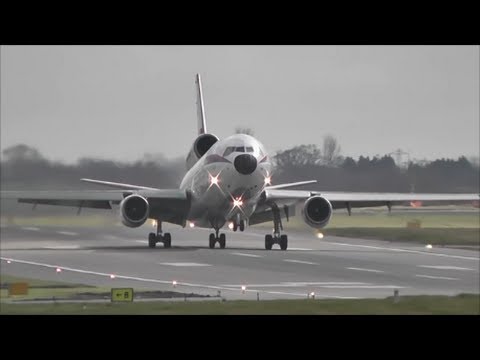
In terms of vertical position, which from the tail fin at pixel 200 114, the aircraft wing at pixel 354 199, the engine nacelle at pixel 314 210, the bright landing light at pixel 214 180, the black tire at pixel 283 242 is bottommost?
the black tire at pixel 283 242

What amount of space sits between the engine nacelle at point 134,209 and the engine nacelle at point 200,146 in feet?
17.3

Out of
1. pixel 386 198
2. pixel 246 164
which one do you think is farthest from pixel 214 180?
pixel 386 198

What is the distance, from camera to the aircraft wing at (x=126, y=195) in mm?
52625

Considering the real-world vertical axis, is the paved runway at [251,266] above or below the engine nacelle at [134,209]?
below

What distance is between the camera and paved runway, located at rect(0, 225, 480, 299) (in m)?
32.0

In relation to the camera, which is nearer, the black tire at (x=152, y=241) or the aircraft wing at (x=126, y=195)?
the aircraft wing at (x=126, y=195)

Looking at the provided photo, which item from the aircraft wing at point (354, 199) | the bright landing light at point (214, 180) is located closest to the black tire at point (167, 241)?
the aircraft wing at point (354, 199)

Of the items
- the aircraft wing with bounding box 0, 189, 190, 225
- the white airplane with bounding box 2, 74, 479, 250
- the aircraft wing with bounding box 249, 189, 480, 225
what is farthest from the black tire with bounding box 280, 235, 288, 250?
the aircraft wing with bounding box 0, 189, 190, 225

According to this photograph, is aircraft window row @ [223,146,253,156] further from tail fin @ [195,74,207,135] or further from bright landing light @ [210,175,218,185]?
tail fin @ [195,74,207,135]

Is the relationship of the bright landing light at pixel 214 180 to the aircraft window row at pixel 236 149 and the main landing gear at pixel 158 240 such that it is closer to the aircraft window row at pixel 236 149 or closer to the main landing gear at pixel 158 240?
the aircraft window row at pixel 236 149

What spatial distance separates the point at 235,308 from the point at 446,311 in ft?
15.2

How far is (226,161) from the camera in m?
48.2
